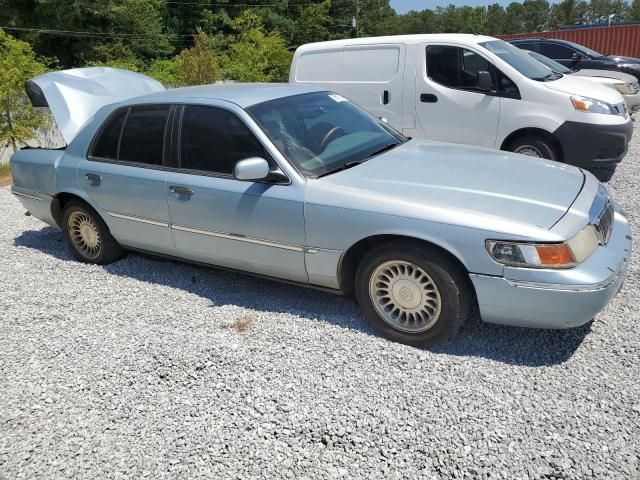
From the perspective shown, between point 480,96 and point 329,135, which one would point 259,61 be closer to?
point 480,96

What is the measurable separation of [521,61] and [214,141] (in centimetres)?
476

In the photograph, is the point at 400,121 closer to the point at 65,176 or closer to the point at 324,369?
the point at 65,176

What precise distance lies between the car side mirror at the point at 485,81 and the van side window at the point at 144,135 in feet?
13.3

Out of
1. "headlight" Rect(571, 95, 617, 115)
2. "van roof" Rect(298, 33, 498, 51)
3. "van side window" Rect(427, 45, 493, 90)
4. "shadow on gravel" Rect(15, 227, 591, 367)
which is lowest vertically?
"shadow on gravel" Rect(15, 227, 591, 367)

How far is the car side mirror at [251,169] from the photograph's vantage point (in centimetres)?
345

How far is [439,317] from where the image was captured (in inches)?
126

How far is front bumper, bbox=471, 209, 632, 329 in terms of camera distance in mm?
2842

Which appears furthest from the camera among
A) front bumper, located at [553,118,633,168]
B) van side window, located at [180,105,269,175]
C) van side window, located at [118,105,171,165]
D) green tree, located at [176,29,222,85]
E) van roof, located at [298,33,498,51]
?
green tree, located at [176,29,222,85]

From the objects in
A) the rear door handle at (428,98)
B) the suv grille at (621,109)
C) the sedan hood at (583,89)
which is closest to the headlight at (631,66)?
the sedan hood at (583,89)

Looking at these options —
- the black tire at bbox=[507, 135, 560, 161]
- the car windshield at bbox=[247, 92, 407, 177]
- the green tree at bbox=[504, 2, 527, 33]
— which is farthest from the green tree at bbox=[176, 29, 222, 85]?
the green tree at bbox=[504, 2, 527, 33]

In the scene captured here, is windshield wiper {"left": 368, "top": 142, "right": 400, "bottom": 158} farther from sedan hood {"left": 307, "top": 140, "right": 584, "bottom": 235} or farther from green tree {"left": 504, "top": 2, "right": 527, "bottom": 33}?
green tree {"left": 504, "top": 2, "right": 527, "bottom": 33}

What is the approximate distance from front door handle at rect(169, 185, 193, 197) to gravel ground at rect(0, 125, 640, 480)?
32.6 inches

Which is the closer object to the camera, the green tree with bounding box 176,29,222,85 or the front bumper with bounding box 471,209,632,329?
the front bumper with bounding box 471,209,632,329

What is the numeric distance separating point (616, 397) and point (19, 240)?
19.3 feet
